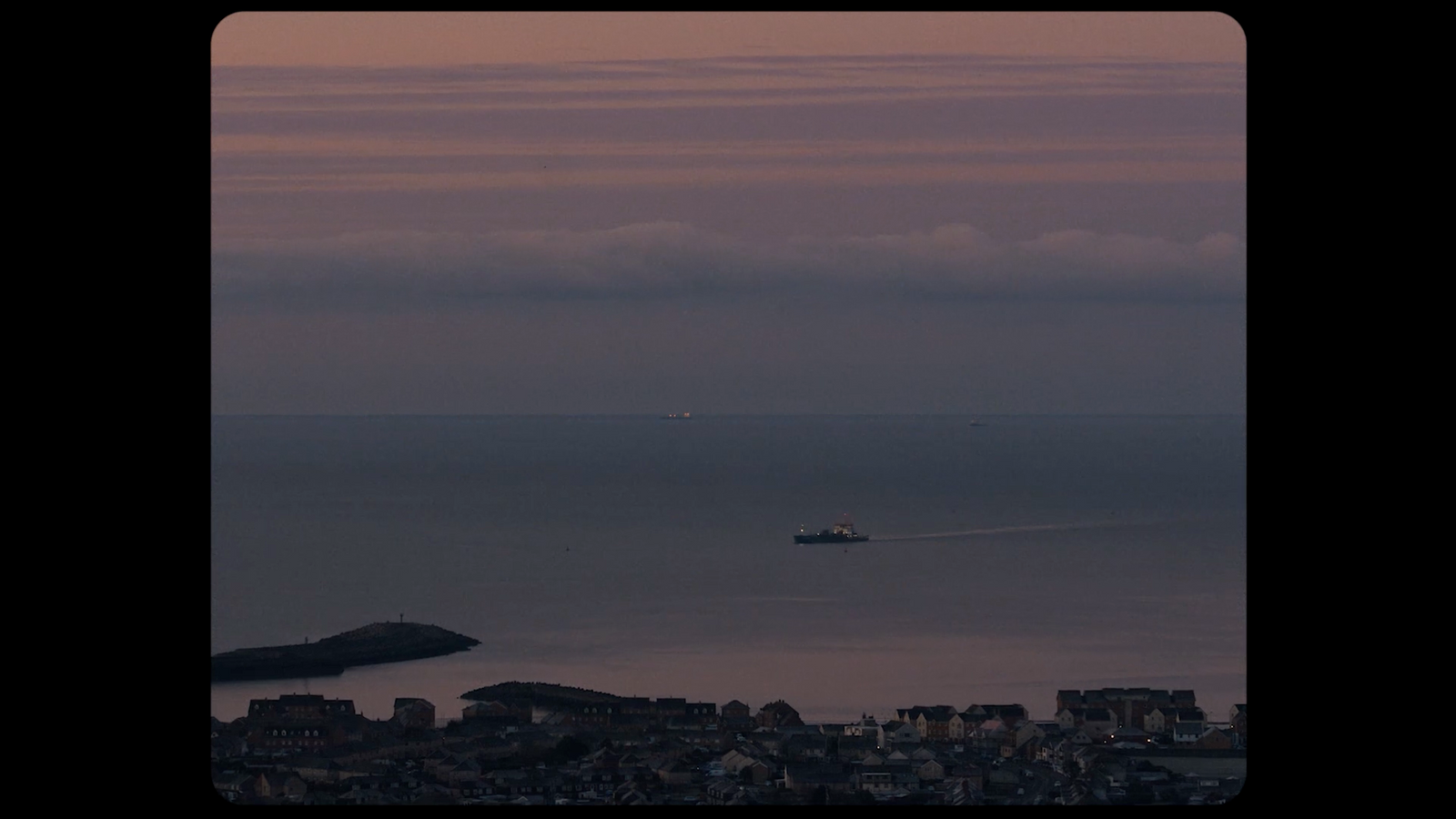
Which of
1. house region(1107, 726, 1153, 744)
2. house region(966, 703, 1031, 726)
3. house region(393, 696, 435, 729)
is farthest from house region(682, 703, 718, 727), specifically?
house region(1107, 726, 1153, 744)

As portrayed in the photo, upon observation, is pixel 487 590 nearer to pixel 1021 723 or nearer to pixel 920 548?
pixel 920 548

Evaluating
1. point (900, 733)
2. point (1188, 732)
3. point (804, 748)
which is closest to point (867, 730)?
point (900, 733)

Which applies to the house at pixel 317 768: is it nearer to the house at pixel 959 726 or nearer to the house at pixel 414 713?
the house at pixel 414 713

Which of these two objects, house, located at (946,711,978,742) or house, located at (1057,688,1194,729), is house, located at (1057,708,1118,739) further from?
house, located at (946,711,978,742)

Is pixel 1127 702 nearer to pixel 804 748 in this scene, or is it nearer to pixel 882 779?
pixel 804 748
